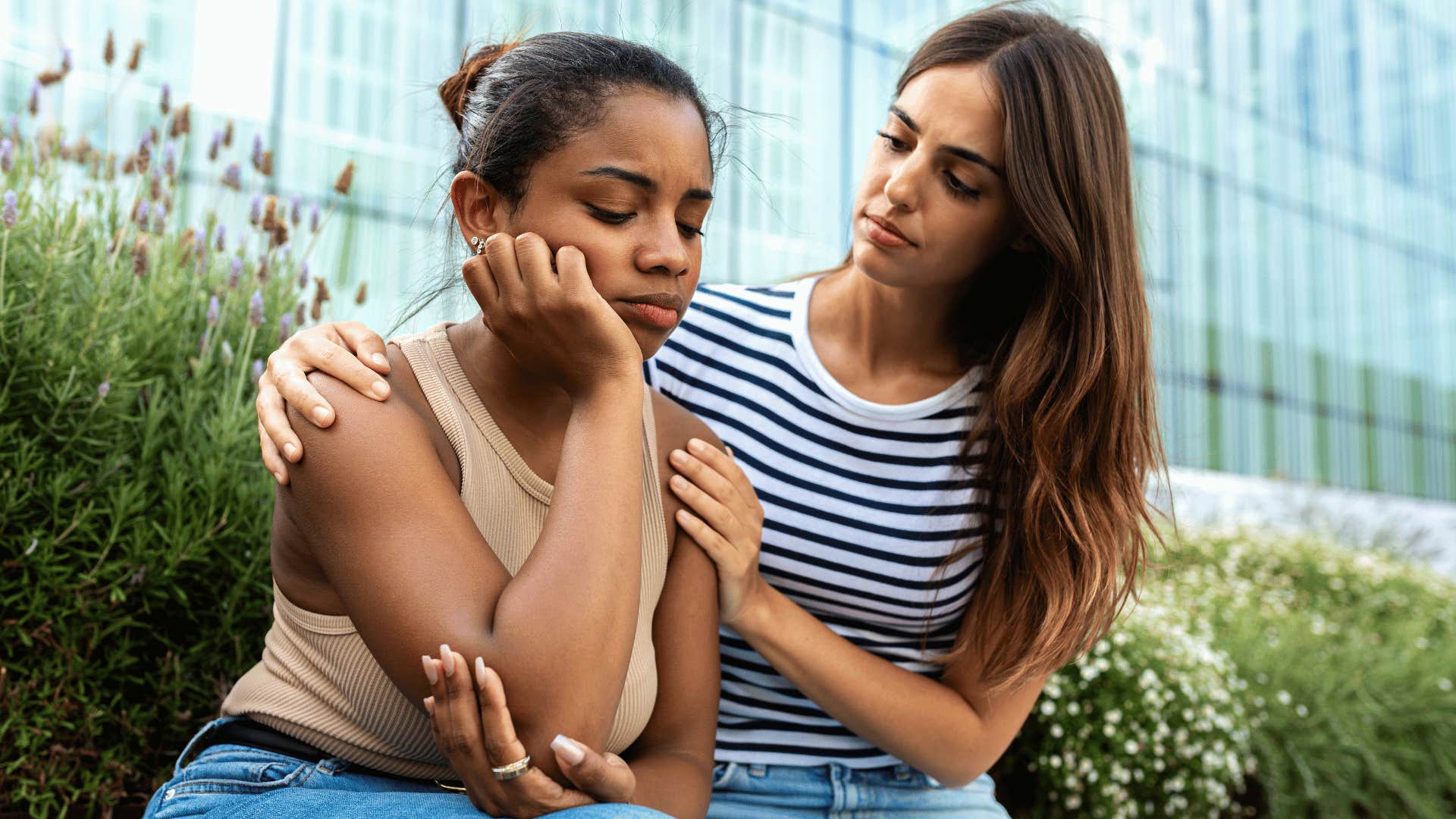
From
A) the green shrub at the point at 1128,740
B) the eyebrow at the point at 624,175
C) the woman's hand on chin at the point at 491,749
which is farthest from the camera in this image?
the green shrub at the point at 1128,740

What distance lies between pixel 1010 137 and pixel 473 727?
1.49 m

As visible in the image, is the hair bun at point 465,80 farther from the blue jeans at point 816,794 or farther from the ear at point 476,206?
the blue jeans at point 816,794

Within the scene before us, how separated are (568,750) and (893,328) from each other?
137cm

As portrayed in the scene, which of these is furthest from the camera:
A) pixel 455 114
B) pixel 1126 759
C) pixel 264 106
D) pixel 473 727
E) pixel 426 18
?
pixel 426 18

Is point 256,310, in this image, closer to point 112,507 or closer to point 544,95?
point 112,507

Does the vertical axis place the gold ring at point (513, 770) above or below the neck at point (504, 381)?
below

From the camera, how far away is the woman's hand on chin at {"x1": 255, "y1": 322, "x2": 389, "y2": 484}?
1455mm

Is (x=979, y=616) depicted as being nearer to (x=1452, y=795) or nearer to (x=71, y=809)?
(x=71, y=809)

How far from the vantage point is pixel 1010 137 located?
86.4 inches

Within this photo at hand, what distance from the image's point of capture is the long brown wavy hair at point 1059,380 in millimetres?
2219

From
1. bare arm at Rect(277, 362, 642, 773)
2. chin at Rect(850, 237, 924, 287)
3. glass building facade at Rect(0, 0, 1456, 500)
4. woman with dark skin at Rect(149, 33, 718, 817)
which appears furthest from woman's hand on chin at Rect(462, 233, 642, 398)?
glass building facade at Rect(0, 0, 1456, 500)

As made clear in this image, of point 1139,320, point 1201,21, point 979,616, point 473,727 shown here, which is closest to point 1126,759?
point 979,616

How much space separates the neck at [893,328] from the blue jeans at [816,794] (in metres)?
0.82

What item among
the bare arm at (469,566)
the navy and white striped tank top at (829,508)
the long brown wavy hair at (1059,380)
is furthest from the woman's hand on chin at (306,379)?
the long brown wavy hair at (1059,380)
